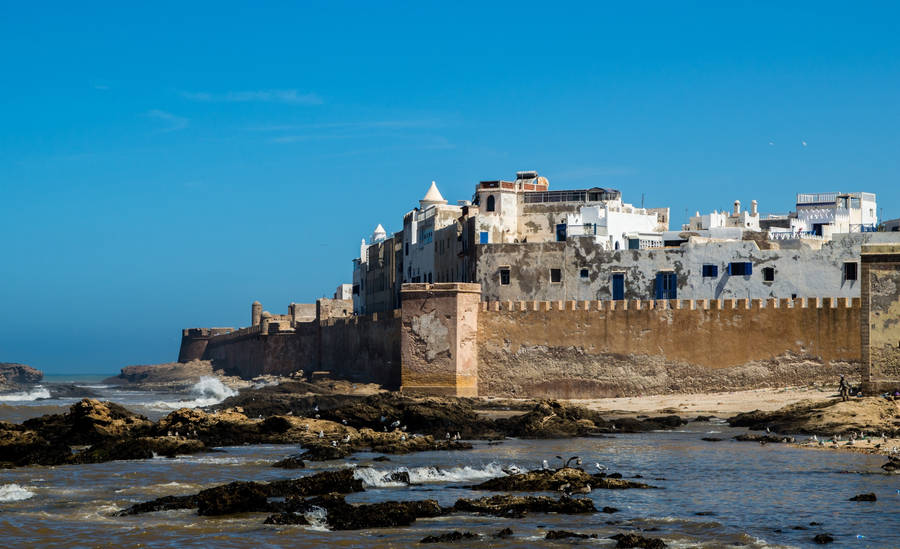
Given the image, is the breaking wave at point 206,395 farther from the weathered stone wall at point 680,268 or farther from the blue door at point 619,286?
the blue door at point 619,286

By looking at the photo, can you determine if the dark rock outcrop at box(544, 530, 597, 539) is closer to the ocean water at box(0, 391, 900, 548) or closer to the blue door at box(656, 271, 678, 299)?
the ocean water at box(0, 391, 900, 548)

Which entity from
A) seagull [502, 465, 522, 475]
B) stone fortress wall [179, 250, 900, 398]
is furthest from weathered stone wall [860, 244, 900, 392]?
seagull [502, 465, 522, 475]

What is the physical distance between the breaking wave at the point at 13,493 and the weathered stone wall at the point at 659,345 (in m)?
18.9

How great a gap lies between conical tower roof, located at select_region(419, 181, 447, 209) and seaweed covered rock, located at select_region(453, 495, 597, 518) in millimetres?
37143

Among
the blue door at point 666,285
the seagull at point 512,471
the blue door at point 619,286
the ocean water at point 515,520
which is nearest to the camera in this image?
the ocean water at point 515,520

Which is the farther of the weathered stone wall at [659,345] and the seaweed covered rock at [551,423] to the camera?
the weathered stone wall at [659,345]

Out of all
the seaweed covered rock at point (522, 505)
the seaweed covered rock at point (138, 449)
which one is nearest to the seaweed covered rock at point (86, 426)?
the seaweed covered rock at point (138, 449)

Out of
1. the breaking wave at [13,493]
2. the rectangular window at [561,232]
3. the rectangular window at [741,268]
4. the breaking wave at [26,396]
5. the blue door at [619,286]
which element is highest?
the rectangular window at [561,232]

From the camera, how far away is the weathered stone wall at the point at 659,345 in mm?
32031

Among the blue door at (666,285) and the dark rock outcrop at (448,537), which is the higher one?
the blue door at (666,285)

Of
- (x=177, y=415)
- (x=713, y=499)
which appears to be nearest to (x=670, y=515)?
(x=713, y=499)

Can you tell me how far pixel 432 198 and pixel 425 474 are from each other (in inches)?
1362

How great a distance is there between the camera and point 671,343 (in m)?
33.3

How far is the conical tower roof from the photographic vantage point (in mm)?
52219
